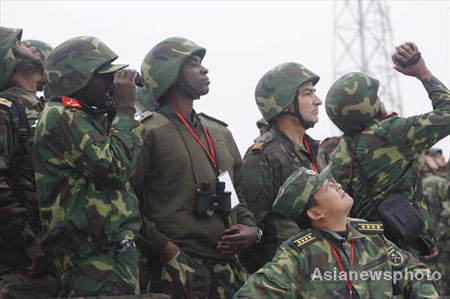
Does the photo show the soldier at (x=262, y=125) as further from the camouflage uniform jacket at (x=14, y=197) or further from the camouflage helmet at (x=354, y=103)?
the camouflage uniform jacket at (x=14, y=197)

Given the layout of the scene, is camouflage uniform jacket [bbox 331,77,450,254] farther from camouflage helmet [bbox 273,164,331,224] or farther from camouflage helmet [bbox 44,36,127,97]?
camouflage helmet [bbox 44,36,127,97]

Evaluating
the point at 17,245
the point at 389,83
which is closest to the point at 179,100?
the point at 17,245

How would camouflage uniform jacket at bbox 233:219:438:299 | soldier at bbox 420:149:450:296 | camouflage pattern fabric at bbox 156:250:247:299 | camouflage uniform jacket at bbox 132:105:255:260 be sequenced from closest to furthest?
camouflage uniform jacket at bbox 233:219:438:299 < camouflage pattern fabric at bbox 156:250:247:299 < camouflage uniform jacket at bbox 132:105:255:260 < soldier at bbox 420:149:450:296

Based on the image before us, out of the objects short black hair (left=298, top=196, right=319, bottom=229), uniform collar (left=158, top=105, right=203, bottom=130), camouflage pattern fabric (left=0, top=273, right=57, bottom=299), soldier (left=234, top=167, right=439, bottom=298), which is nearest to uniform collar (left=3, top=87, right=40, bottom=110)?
uniform collar (left=158, top=105, right=203, bottom=130)

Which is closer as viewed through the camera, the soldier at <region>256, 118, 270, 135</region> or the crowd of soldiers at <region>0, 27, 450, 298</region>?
the crowd of soldiers at <region>0, 27, 450, 298</region>

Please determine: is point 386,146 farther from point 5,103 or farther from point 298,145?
point 5,103

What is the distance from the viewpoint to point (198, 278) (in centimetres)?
586

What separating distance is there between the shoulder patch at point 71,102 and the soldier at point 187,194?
2.85 ft

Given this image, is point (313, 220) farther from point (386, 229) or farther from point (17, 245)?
point (17, 245)

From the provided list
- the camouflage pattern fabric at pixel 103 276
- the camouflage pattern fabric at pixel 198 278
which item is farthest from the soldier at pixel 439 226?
the camouflage pattern fabric at pixel 103 276

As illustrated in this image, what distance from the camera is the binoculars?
5.91 meters

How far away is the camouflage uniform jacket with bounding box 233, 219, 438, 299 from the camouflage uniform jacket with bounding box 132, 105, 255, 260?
3.51 ft

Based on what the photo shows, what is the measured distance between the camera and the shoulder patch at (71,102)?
17.1 feet

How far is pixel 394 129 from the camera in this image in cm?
663
